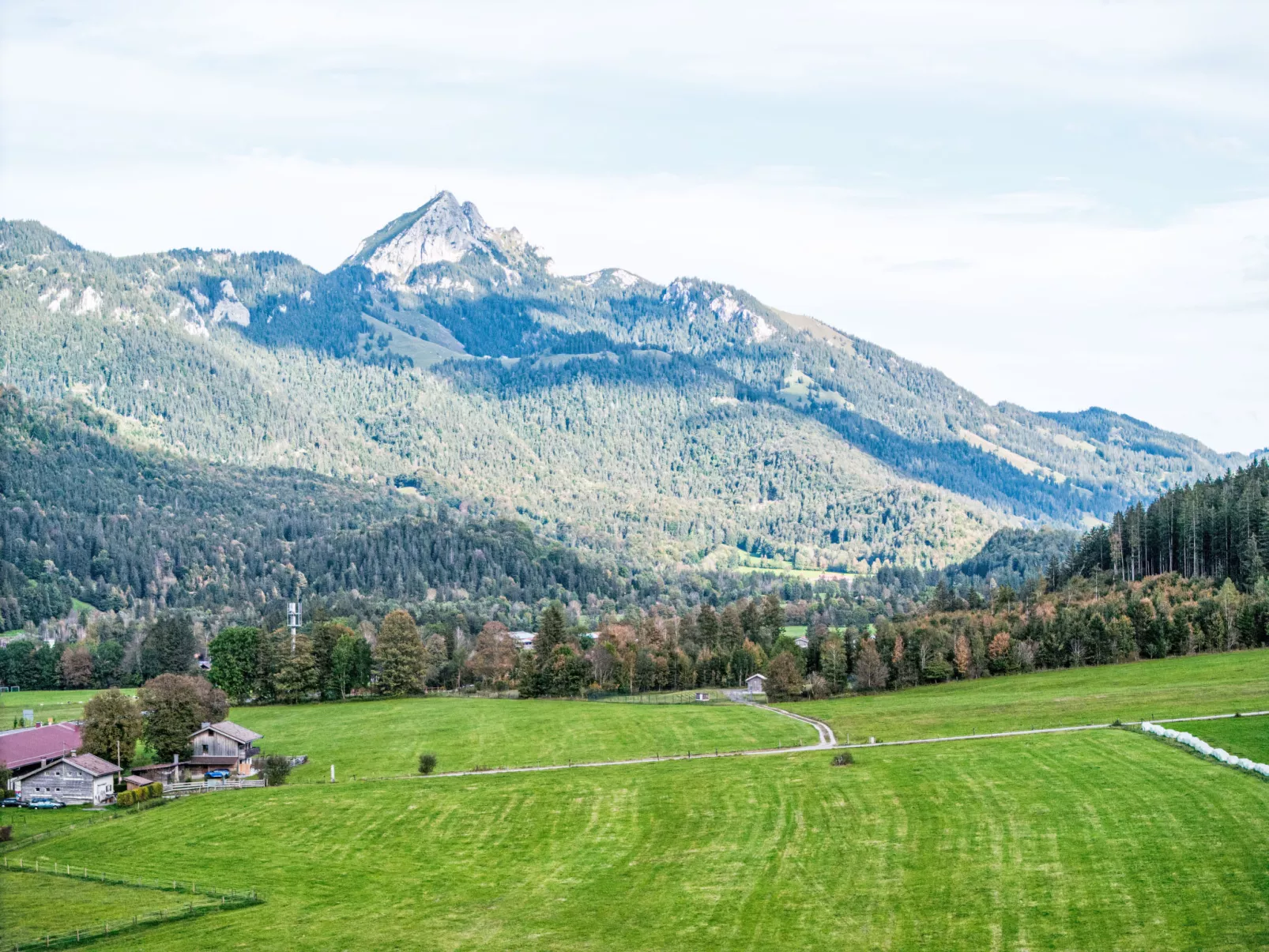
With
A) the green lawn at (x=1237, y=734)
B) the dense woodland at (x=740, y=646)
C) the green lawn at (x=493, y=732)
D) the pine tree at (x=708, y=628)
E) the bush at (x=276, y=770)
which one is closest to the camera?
the green lawn at (x=1237, y=734)

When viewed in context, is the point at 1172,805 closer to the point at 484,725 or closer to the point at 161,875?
the point at 161,875

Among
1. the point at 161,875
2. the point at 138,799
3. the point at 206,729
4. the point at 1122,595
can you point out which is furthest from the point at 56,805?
the point at 1122,595

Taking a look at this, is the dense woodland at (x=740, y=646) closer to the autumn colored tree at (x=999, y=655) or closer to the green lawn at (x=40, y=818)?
the autumn colored tree at (x=999, y=655)

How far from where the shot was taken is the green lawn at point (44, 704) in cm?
11656

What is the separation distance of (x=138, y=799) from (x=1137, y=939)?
60878mm

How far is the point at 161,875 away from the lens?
198ft

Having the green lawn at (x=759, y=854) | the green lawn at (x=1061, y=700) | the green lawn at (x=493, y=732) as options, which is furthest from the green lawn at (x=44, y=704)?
the green lawn at (x=1061, y=700)

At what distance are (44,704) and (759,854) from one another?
97446 mm

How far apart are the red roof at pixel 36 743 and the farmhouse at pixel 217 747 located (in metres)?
7.73

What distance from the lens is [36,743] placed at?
90500 mm

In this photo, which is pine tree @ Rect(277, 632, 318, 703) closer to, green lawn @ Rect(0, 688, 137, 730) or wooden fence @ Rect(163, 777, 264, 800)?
green lawn @ Rect(0, 688, 137, 730)

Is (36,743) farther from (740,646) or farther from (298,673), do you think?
(740,646)

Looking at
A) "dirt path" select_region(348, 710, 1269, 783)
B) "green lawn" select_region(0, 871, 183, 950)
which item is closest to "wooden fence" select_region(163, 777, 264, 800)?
"dirt path" select_region(348, 710, 1269, 783)

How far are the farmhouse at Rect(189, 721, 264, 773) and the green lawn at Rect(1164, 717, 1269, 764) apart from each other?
202ft
